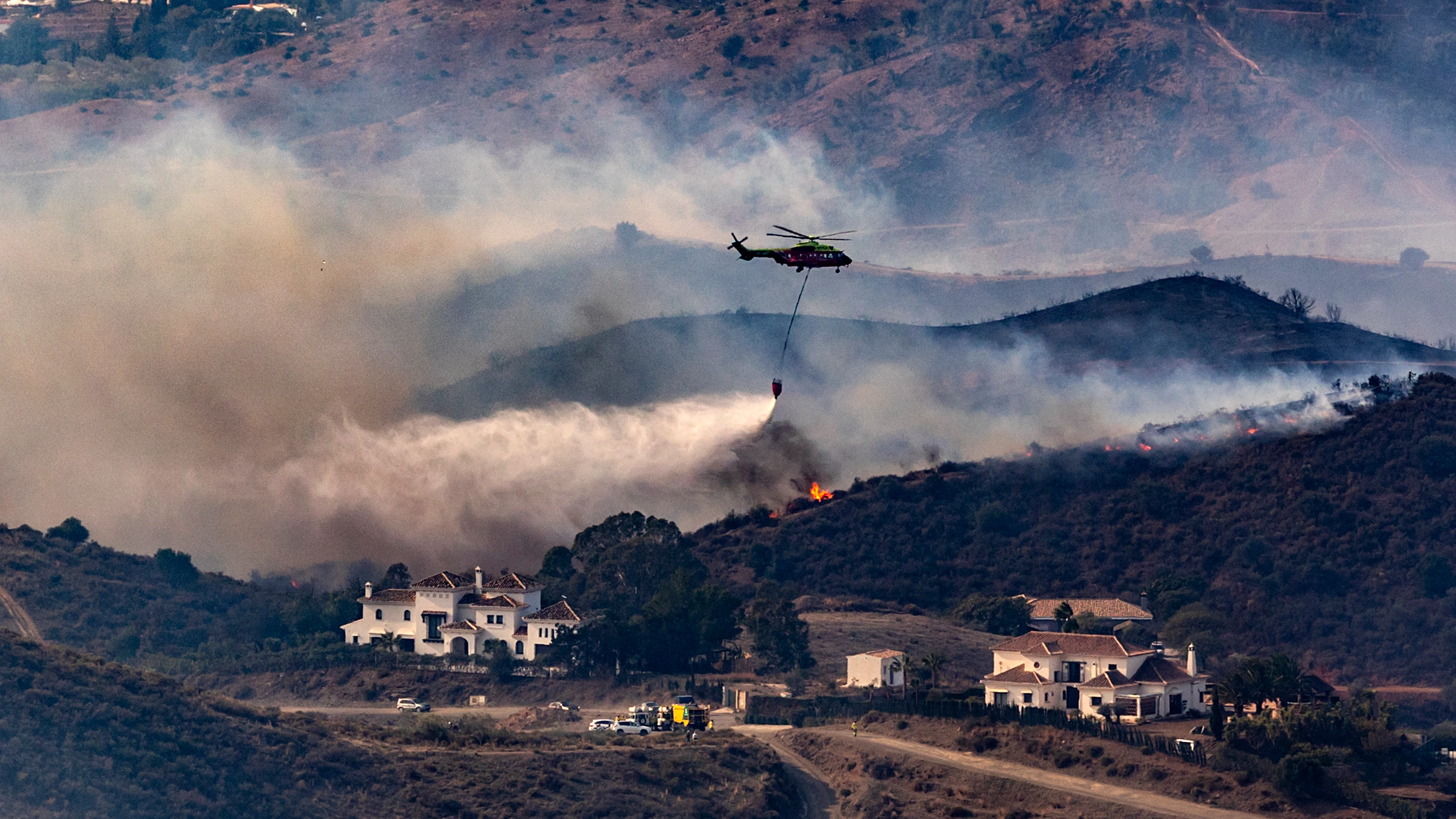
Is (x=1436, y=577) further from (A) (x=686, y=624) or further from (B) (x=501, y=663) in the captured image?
(B) (x=501, y=663)

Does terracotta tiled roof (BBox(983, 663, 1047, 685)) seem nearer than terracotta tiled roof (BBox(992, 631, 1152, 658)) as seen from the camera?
Yes

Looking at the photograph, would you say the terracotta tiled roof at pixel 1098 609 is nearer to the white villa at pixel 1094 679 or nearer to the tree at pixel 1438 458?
the white villa at pixel 1094 679

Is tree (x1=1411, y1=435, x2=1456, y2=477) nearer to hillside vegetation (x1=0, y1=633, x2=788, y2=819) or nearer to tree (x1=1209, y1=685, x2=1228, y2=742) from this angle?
tree (x1=1209, y1=685, x2=1228, y2=742)

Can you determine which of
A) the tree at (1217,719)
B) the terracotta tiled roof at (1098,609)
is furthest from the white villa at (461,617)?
the tree at (1217,719)

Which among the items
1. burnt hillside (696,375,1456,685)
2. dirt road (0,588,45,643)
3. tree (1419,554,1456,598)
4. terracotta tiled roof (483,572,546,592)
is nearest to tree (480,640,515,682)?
terracotta tiled roof (483,572,546,592)

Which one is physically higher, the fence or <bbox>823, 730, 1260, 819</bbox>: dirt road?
the fence

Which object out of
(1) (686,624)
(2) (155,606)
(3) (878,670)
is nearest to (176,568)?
(2) (155,606)
